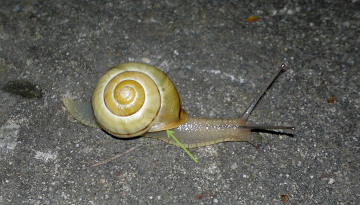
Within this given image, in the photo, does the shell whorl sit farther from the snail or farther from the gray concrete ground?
the gray concrete ground

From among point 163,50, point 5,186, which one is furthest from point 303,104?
point 5,186

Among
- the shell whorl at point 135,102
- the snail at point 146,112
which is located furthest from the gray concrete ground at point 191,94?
the shell whorl at point 135,102

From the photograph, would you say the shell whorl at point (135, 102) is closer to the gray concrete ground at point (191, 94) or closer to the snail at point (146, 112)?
the snail at point (146, 112)

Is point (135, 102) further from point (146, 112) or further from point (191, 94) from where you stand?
point (191, 94)

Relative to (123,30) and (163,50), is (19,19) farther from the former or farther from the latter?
(163,50)

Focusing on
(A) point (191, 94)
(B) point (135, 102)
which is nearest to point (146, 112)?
(B) point (135, 102)

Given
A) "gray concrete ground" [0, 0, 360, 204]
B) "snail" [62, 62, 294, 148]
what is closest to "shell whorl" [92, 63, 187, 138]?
"snail" [62, 62, 294, 148]
